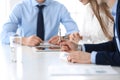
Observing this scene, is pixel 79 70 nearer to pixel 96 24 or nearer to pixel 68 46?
pixel 68 46

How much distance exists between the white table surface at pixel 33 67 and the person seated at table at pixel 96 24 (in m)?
0.49

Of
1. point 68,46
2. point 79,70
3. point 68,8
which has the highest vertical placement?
point 68,8

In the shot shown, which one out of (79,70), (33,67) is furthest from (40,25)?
(79,70)

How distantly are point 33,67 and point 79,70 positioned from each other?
0.25 meters

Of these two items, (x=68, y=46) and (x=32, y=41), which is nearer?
(x=68, y=46)

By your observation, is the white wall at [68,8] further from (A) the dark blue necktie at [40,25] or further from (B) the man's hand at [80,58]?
(B) the man's hand at [80,58]

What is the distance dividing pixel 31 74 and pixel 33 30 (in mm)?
1470

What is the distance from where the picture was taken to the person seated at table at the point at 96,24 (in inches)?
77.5

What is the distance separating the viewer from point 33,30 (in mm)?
2654

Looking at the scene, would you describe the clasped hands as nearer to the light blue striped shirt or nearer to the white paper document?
the white paper document

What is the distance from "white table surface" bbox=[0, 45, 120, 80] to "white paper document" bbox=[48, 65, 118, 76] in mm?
34

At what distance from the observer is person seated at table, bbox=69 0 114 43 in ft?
6.46

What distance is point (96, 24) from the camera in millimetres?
2953


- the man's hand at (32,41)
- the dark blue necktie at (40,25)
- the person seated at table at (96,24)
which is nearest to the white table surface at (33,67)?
the man's hand at (32,41)
